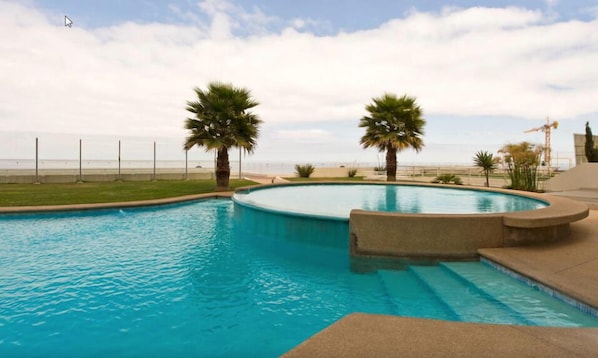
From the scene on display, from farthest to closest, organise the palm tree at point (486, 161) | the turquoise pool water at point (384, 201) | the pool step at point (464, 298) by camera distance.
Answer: the palm tree at point (486, 161) → the turquoise pool water at point (384, 201) → the pool step at point (464, 298)

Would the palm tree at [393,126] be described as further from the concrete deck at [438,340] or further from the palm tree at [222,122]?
the concrete deck at [438,340]

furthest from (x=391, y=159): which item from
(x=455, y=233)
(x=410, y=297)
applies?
(x=410, y=297)

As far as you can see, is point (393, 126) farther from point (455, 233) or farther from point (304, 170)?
point (455, 233)

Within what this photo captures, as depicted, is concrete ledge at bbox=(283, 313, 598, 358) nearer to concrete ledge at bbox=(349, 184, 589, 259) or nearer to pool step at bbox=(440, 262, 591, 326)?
pool step at bbox=(440, 262, 591, 326)

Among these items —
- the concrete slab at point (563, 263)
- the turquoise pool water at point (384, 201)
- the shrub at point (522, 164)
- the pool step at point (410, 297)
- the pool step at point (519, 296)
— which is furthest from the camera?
the shrub at point (522, 164)

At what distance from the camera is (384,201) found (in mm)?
10398

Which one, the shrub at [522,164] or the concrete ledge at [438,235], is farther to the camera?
the shrub at [522,164]

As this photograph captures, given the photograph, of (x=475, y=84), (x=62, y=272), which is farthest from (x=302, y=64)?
(x=62, y=272)

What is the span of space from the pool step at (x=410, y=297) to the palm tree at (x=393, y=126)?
48.0ft

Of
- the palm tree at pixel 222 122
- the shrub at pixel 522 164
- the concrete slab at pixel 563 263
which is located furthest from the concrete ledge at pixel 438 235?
the shrub at pixel 522 164

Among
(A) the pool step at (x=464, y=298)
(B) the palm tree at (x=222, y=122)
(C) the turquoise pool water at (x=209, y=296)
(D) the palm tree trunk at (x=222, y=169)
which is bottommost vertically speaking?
(C) the turquoise pool water at (x=209, y=296)

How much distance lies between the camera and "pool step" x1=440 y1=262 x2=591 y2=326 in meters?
3.24

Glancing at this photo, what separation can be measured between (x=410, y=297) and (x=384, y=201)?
6.43m

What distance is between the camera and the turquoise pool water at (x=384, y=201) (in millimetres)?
8055
